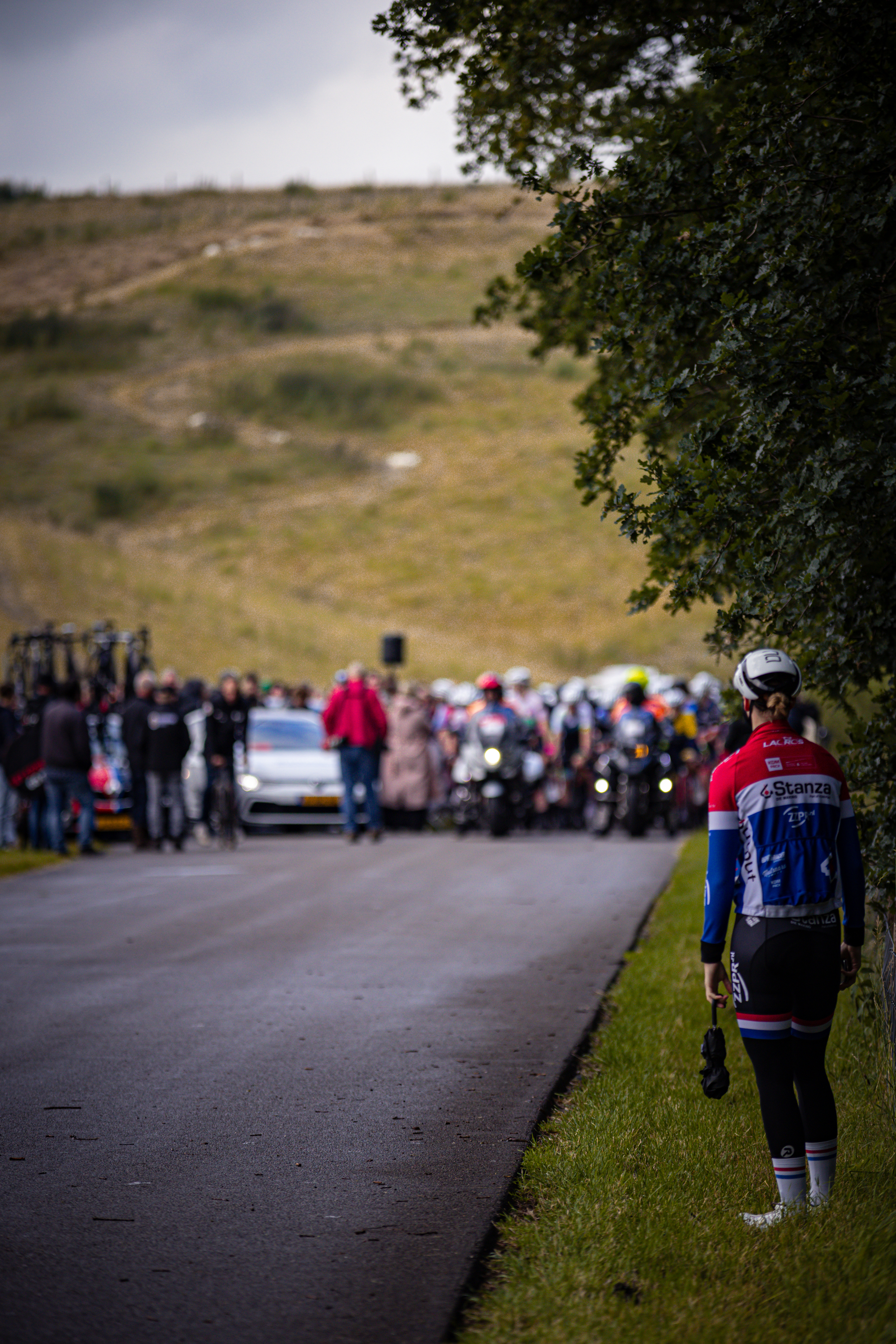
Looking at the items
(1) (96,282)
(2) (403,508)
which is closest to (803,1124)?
(2) (403,508)

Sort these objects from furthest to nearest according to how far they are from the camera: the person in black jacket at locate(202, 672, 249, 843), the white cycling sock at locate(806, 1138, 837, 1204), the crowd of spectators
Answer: the person in black jacket at locate(202, 672, 249, 843) < the crowd of spectators < the white cycling sock at locate(806, 1138, 837, 1204)

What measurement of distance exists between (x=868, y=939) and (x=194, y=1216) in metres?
3.91

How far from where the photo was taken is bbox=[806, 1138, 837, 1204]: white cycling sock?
5.10 meters

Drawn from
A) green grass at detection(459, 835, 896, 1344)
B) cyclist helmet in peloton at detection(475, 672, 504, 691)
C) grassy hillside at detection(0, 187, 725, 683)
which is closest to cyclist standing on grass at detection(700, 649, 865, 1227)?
green grass at detection(459, 835, 896, 1344)

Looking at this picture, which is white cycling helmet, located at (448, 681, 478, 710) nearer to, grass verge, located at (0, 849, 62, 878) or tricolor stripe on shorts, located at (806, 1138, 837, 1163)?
grass verge, located at (0, 849, 62, 878)

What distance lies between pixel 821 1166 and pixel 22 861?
45.1ft

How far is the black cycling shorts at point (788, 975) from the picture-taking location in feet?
16.4

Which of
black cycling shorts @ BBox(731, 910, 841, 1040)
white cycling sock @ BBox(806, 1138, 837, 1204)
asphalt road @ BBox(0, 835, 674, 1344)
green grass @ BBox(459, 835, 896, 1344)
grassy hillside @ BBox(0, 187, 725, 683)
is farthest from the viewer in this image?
grassy hillside @ BBox(0, 187, 725, 683)

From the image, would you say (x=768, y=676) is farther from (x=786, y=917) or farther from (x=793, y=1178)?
(x=793, y=1178)

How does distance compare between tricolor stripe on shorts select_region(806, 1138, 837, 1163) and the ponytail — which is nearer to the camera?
tricolor stripe on shorts select_region(806, 1138, 837, 1163)

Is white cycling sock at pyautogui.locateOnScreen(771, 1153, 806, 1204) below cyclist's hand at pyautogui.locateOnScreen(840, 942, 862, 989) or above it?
below

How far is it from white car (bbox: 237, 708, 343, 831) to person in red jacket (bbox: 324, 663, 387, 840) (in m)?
1.60

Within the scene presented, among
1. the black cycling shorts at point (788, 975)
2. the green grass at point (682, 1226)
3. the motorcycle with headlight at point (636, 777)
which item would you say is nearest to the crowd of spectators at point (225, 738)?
the motorcycle with headlight at point (636, 777)

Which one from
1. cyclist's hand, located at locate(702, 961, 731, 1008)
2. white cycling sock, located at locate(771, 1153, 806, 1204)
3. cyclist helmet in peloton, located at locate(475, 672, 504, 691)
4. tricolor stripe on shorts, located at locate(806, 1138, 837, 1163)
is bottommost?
white cycling sock, located at locate(771, 1153, 806, 1204)
